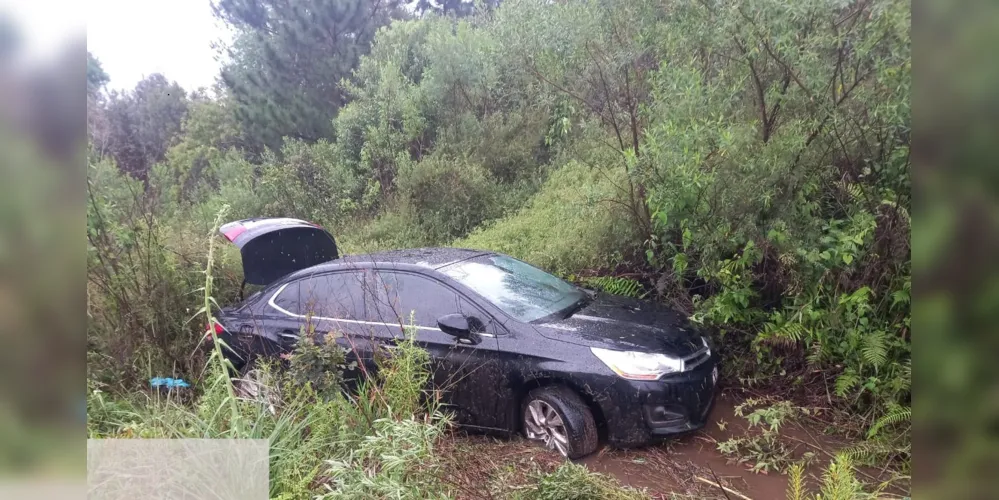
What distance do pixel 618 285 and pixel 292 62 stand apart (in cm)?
390

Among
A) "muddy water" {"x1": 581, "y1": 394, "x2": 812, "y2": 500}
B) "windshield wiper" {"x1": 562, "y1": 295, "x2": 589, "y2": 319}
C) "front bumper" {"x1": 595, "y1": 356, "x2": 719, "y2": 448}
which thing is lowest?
"muddy water" {"x1": 581, "y1": 394, "x2": 812, "y2": 500}

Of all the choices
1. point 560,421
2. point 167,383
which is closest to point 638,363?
point 560,421

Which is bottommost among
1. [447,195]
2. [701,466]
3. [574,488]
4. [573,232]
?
[701,466]

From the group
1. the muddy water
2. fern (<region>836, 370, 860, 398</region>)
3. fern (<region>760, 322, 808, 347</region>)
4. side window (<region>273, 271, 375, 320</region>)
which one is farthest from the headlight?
side window (<region>273, 271, 375, 320</region>)

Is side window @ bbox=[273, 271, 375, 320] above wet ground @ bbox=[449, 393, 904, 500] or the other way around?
above

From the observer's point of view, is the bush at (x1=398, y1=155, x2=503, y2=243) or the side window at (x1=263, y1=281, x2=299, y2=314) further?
the bush at (x1=398, y1=155, x2=503, y2=243)

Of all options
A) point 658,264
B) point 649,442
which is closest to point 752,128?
point 658,264

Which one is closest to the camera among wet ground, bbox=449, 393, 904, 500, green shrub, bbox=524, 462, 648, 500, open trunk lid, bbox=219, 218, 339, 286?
green shrub, bbox=524, 462, 648, 500

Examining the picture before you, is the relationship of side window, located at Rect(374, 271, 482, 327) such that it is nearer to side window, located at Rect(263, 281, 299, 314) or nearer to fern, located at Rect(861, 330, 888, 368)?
side window, located at Rect(263, 281, 299, 314)

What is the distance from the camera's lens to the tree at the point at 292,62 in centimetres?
507

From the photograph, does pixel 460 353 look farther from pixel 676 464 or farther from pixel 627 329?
pixel 676 464

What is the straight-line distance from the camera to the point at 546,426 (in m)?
3.40

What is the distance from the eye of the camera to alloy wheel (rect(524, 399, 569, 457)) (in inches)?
131
